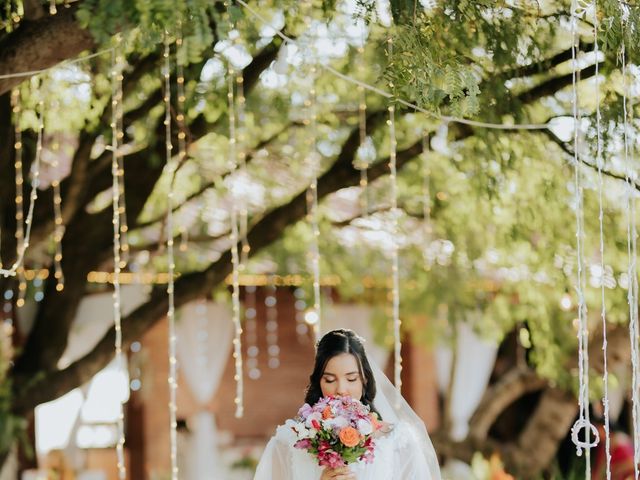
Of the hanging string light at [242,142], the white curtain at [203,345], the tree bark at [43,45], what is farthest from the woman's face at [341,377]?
the white curtain at [203,345]

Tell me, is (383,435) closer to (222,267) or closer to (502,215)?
(222,267)

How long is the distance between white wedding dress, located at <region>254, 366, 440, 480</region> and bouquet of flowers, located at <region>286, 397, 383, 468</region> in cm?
11

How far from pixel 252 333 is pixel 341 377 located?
1037cm

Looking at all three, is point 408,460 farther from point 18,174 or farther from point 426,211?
point 426,211

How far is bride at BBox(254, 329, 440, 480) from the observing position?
488cm

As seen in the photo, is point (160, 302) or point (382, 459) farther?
point (160, 302)

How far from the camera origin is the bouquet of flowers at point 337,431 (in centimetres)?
462

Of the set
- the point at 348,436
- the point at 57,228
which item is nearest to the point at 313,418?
the point at 348,436

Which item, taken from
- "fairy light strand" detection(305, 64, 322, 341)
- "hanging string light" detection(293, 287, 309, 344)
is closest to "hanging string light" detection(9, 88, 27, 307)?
"fairy light strand" detection(305, 64, 322, 341)

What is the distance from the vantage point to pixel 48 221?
8273mm

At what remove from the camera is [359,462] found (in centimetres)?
478

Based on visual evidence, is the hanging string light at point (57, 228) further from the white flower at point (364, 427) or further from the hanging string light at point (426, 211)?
the white flower at point (364, 427)

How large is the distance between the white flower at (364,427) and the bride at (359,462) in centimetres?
22

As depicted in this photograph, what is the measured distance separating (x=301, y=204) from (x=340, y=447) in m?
4.00
